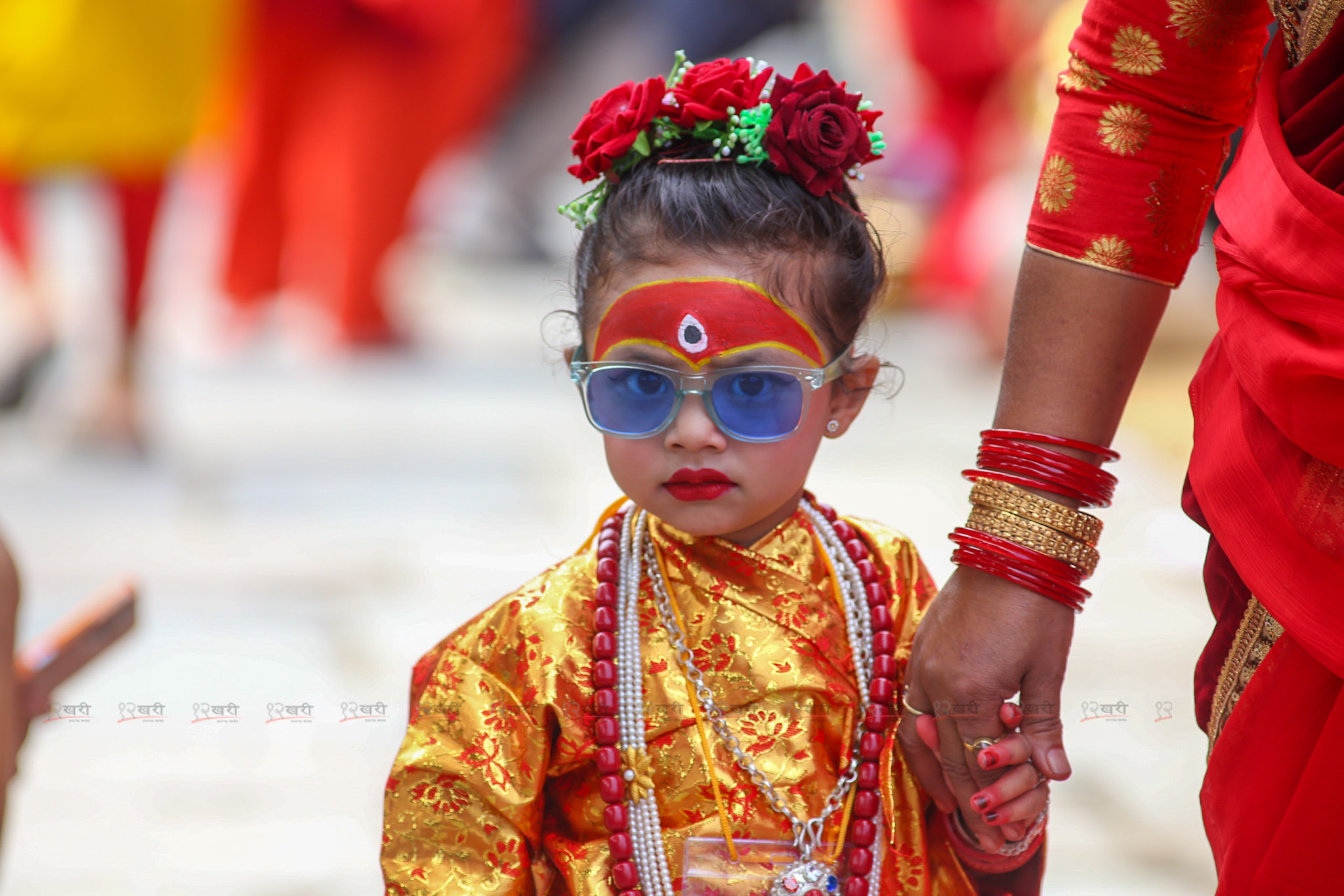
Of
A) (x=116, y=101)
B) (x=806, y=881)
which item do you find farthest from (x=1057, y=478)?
(x=116, y=101)

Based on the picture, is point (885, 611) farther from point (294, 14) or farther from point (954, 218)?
point (954, 218)

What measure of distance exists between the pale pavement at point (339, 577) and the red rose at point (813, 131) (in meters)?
0.19

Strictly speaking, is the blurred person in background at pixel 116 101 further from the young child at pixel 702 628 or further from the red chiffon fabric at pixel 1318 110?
the red chiffon fabric at pixel 1318 110

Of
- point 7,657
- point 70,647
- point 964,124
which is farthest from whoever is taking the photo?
point 964,124

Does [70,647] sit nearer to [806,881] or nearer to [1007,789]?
[806,881]

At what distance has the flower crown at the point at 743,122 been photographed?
1.26m

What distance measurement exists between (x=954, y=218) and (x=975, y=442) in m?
1.94

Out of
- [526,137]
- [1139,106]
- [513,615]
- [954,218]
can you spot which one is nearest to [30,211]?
[526,137]

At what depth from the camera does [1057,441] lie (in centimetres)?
120

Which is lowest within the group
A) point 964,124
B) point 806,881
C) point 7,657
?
point 806,881

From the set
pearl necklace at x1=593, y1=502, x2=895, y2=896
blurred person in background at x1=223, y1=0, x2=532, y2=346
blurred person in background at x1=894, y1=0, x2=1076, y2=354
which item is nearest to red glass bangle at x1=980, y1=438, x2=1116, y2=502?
pearl necklace at x1=593, y1=502, x2=895, y2=896

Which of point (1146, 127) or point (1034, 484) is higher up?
point (1146, 127)

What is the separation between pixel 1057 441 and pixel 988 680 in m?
0.21

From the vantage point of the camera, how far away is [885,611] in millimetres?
1338
